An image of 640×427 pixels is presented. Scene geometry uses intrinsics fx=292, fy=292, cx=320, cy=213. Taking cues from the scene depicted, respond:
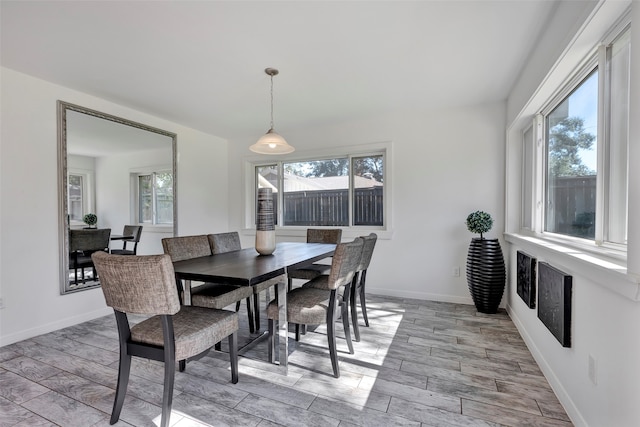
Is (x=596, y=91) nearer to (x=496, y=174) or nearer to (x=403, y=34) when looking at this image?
(x=403, y=34)

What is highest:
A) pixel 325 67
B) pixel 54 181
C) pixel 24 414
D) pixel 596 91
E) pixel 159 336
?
pixel 325 67

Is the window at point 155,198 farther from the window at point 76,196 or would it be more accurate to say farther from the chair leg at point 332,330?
the chair leg at point 332,330

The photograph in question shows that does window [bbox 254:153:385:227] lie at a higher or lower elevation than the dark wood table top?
higher

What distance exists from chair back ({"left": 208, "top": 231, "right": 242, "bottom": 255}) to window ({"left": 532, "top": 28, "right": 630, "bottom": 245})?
8.99 ft

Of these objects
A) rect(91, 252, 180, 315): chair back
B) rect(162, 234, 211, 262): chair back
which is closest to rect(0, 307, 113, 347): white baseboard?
rect(162, 234, 211, 262): chair back

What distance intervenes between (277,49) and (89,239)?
2.82 metres

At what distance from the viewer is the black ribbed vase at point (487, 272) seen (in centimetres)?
307

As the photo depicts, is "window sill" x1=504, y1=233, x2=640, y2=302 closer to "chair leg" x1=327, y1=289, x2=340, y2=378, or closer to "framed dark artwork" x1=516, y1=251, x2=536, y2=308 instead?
"framed dark artwork" x1=516, y1=251, x2=536, y2=308

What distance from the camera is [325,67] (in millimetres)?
2590

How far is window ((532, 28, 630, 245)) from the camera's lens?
4.62 feet

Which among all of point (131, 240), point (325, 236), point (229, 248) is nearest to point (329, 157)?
point (325, 236)

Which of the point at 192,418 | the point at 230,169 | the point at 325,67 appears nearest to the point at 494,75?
the point at 325,67

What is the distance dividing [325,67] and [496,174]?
2.34 meters

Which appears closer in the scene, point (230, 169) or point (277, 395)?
point (277, 395)
